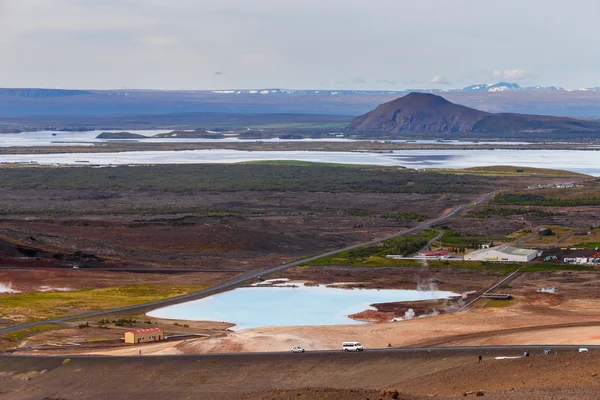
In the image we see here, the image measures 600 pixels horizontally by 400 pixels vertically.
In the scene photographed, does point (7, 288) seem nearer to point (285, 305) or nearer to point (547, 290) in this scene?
point (285, 305)

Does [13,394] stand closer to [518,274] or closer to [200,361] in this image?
Result: [200,361]

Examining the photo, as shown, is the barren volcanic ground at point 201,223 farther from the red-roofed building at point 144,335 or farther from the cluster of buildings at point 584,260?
the red-roofed building at point 144,335

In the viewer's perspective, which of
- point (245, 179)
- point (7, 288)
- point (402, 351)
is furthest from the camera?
point (245, 179)

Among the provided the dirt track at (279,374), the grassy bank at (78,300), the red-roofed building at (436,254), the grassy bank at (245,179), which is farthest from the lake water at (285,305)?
the grassy bank at (245,179)

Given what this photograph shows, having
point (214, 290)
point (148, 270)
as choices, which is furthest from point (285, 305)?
point (148, 270)

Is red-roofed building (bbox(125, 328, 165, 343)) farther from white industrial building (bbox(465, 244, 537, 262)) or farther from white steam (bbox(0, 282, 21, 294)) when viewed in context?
white industrial building (bbox(465, 244, 537, 262))

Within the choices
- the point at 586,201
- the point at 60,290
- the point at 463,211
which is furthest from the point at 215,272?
the point at 586,201
